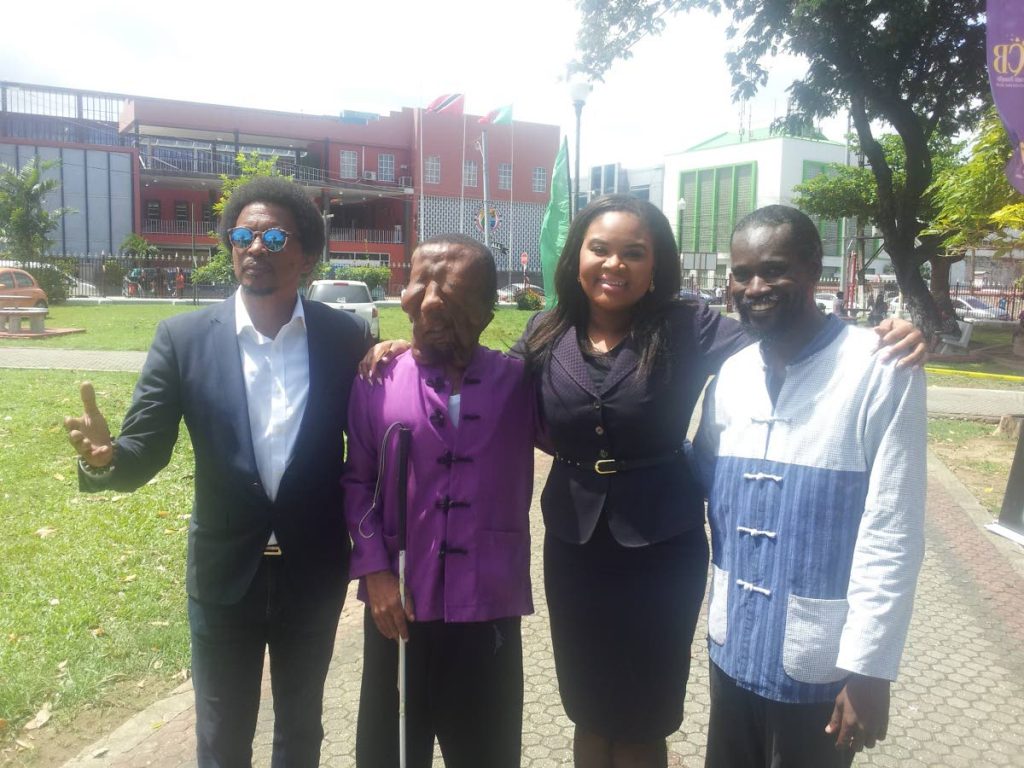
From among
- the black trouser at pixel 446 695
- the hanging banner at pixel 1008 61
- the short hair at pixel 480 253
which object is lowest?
the black trouser at pixel 446 695

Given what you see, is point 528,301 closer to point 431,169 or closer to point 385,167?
point 431,169

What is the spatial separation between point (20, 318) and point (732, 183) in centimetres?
5569

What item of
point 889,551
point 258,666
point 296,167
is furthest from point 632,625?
point 296,167

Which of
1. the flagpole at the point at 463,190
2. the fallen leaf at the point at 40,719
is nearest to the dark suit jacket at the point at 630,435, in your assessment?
the fallen leaf at the point at 40,719

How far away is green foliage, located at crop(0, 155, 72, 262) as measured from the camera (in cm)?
3222

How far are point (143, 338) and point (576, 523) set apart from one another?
18.1 m

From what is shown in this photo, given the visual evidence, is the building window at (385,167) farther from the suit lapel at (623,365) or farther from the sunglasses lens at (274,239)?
the suit lapel at (623,365)

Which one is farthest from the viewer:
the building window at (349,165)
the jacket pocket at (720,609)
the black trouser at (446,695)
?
the building window at (349,165)

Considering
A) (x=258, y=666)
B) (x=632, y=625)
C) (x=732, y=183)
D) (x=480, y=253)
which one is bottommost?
(x=258, y=666)

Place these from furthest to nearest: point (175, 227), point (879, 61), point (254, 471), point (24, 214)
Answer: point (175, 227), point (24, 214), point (879, 61), point (254, 471)

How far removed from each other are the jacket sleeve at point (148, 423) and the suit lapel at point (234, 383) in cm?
14

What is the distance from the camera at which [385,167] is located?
49781 millimetres

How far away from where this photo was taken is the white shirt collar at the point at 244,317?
2613 millimetres

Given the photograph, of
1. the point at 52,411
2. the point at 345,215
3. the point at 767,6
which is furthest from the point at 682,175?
the point at 52,411
